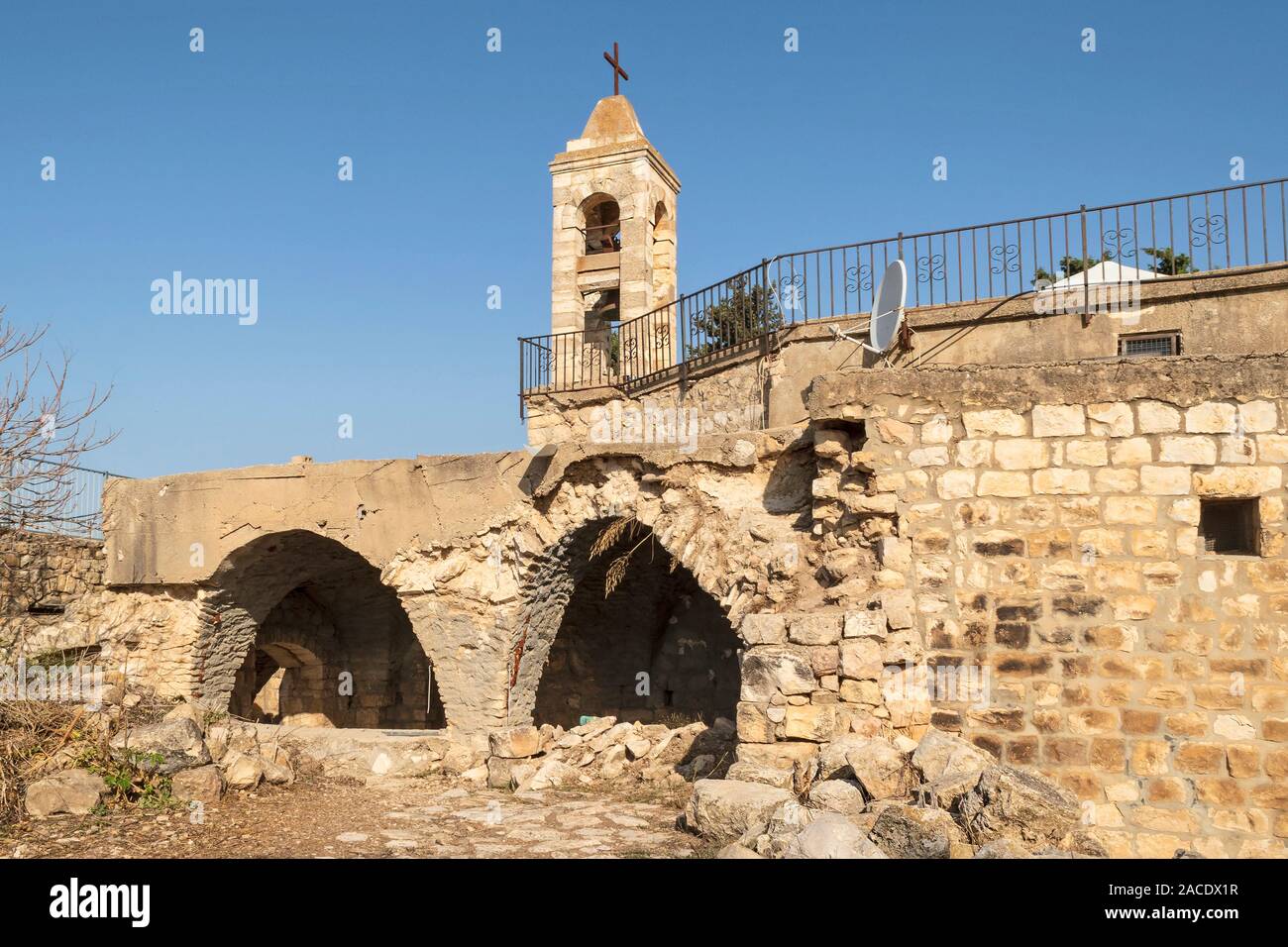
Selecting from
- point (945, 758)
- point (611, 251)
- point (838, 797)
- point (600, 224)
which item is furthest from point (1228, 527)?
point (600, 224)

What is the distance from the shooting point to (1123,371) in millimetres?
5992

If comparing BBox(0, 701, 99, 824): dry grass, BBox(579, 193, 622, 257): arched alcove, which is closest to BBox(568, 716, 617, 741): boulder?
BBox(0, 701, 99, 824): dry grass

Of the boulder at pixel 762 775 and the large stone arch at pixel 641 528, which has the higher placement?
the large stone arch at pixel 641 528

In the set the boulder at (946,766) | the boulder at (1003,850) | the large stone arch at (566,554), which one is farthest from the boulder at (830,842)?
the large stone arch at (566,554)

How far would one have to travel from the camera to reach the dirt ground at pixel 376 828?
5.51 m

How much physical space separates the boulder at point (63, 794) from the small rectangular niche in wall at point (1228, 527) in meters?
6.52

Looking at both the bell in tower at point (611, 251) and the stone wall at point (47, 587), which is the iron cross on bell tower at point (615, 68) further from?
the stone wall at point (47, 587)

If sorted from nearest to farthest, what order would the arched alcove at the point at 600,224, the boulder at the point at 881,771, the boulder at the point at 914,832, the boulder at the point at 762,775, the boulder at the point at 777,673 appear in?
the boulder at the point at 914,832, the boulder at the point at 881,771, the boulder at the point at 762,775, the boulder at the point at 777,673, the arched alcove at the point at 600,224

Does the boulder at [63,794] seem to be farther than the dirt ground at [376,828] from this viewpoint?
Yes

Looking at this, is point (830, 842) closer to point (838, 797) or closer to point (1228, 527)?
point (838, 797)

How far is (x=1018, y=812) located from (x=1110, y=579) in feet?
5.84

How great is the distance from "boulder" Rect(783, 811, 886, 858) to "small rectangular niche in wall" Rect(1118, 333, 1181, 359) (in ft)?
26.1

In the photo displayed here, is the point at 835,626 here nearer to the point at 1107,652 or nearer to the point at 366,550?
the point at 1107,652
